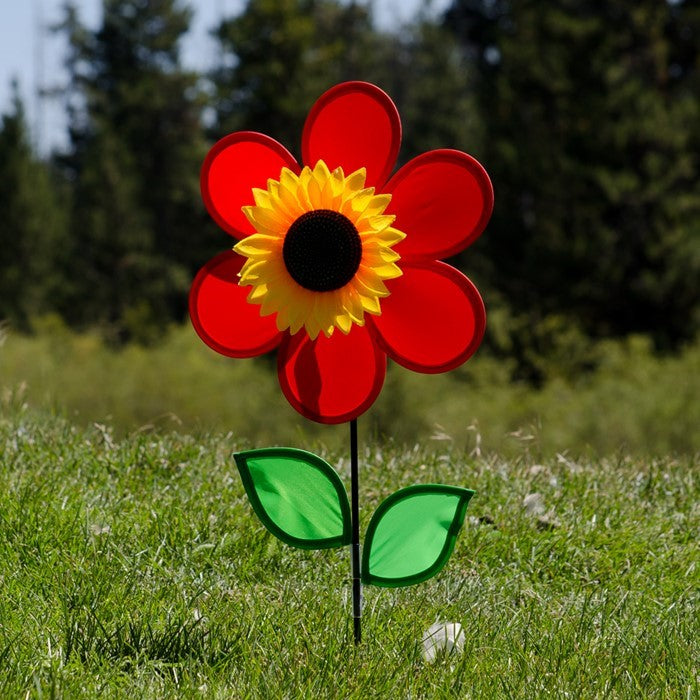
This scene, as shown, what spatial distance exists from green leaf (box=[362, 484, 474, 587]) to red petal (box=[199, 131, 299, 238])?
3.07 feet

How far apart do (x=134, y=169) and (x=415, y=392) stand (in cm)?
1707

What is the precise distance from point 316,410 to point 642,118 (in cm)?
2429

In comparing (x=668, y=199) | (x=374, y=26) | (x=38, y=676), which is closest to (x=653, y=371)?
(x=668, y=199)

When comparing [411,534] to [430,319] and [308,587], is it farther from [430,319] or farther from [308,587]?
[430,319]

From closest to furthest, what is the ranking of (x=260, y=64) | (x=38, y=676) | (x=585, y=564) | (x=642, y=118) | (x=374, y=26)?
(x=38, y=676) → (x=585, y=564) → (x=642, y=118) → (x=260, y=64) → (x=374, y=26)

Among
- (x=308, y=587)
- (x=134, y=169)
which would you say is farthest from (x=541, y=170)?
(x=308, y=587)

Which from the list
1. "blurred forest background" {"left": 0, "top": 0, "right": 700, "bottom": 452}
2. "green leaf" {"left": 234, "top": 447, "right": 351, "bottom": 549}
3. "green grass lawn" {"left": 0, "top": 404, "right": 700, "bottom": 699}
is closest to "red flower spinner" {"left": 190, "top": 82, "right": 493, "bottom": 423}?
"green leaf" {"left": 234, "top": 447, "right": 351, "bottom": 549}

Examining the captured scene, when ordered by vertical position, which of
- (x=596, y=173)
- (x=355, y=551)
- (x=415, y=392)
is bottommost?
(x=415, y=392)

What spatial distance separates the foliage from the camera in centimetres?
2211

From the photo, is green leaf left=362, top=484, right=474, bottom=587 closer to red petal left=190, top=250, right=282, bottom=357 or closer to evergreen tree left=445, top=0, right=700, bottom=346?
red petal left=190, top=250, right=282, bottom=357

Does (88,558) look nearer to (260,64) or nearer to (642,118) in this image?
(642,118)

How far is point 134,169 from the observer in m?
37.3

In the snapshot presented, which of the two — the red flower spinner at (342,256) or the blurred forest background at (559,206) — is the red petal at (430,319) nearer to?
the red flower spinner at (342,256)

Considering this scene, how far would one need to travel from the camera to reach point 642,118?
2530 cm
